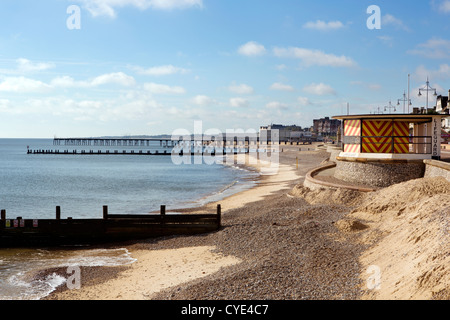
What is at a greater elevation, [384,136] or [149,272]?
[384,136]

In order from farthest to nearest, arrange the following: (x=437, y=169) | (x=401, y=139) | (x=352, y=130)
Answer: (x=352, y=130) → (x=401, y=139) → (x=437, y=169)

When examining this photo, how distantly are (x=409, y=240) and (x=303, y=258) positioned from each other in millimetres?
3246

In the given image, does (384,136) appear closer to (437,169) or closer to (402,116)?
(402,116)

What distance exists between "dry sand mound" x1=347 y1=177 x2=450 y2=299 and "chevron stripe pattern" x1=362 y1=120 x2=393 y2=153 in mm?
4859

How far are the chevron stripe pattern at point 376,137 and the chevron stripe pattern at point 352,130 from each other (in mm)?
314

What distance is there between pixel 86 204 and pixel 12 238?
17425 millimetres

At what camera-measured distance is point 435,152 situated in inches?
930

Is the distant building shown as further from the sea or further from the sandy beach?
the sandy beach

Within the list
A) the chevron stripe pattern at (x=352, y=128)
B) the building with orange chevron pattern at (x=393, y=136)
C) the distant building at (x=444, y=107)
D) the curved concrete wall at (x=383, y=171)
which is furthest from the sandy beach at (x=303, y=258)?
the distant building at (x=444, y=107)

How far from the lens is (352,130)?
25.1 meters

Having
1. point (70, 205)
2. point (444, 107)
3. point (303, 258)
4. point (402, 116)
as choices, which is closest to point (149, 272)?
point (303, 258)

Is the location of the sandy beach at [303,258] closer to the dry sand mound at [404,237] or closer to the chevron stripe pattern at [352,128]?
the dry sand mound at [404,237]

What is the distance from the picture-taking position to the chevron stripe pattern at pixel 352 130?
24531 millimetres
